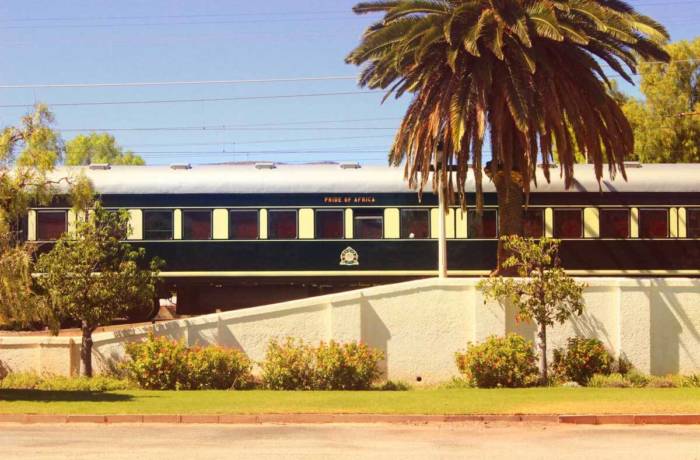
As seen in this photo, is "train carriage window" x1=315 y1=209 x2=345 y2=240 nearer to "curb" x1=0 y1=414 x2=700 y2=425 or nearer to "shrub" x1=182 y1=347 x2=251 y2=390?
"shrub" x1=182 y1=347 x2=251 y2=390

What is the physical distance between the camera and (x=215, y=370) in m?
19.6

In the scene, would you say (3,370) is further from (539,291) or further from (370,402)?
(539,291)

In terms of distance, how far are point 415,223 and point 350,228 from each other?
5.91ft

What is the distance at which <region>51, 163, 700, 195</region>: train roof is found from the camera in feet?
85.1

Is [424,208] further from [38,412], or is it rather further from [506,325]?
[38,412]

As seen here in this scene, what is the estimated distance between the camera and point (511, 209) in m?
22.9

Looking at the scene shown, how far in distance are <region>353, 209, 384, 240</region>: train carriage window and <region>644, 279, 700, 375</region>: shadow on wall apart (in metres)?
7.85

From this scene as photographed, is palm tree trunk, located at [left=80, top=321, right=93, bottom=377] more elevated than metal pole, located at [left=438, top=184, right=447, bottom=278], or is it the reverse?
metal pole, located at [left=438, top=184, right=447, bottom=278]

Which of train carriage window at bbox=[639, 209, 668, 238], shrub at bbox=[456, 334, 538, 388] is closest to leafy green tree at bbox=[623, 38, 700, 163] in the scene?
train carriage window at bbox=[639, 209, 668, 238]

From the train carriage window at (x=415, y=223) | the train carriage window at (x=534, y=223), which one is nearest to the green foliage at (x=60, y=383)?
the train carriage window at (x=415, y=223)

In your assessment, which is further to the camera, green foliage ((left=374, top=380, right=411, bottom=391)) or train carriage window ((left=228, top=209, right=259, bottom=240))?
train carriage window ((left=228, top=209, right=259, bottom=240))

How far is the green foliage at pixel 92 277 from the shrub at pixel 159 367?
5.74ft

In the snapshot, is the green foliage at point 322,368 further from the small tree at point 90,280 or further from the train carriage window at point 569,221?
the train carriage window at point 569,221

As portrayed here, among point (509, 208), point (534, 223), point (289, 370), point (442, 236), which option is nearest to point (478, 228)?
point (534, 223)
